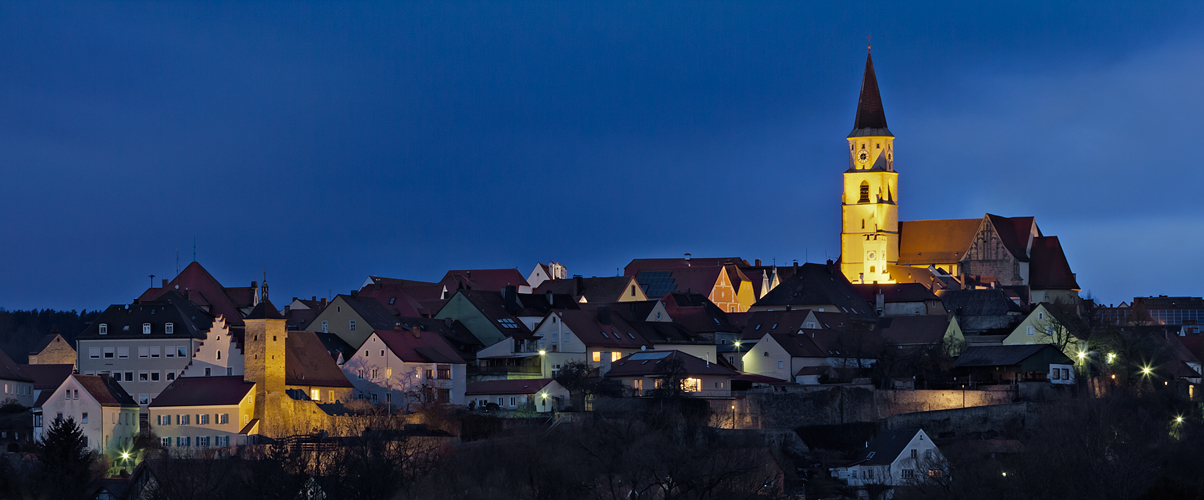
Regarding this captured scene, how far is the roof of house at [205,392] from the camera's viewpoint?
229ft

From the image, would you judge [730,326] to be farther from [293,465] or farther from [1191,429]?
[293,465]

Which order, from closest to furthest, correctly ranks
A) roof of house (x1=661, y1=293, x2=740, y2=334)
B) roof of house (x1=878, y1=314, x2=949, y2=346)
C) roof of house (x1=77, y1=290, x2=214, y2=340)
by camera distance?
roof of house (x1=77, y1=290, x2=214, y2=340) < roof of house (x1=878, y1=314, x2=949, y2=346) < roof of house (x1=661, y1=293, x2=740, y2=334)

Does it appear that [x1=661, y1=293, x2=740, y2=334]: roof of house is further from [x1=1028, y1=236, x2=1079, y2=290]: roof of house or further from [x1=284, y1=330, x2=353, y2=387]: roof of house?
[x1=1028, y1=236, x2=1079, y2=290]: roof of house

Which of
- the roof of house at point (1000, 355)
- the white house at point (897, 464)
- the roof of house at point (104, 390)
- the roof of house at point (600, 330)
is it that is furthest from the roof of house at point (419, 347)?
the roof of house at point (1000, 355)

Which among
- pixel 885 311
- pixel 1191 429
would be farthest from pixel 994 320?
pixel 1191 429

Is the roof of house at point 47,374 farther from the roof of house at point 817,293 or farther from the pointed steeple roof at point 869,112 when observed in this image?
the pointed steeple roof at point 869,112

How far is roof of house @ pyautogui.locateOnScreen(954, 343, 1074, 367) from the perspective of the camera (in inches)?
3342

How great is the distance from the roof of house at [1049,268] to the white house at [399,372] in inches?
2432

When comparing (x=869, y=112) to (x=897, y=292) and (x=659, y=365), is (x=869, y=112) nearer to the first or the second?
(x=897, y=292)

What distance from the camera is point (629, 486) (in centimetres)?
6425

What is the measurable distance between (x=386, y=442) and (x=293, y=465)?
4.62 metres

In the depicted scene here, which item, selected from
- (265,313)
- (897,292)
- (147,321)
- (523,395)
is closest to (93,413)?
(265,313)

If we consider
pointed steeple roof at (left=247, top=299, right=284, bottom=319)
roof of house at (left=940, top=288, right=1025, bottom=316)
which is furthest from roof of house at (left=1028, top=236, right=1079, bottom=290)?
pointed steeple roof at (left=247, top=299, right=284, bottom=319)

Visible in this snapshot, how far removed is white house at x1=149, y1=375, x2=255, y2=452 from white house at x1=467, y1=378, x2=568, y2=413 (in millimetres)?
10207
